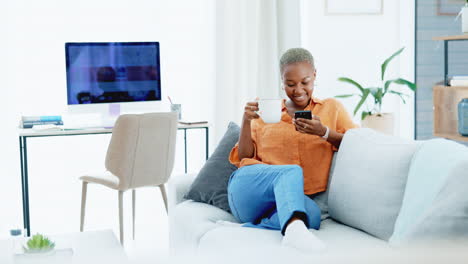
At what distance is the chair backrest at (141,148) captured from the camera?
130 inches

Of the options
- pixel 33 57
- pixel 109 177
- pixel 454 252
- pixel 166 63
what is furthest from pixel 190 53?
pixel 454 252

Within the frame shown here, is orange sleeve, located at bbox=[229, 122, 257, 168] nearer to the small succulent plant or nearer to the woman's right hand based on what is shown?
the woman's right hand

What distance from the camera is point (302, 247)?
5.86 ft

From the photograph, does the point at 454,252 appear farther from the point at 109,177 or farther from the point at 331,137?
the point at 109,177

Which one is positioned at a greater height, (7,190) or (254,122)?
(254,122)

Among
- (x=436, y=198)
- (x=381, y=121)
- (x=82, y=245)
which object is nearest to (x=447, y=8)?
(x=381, y=121)

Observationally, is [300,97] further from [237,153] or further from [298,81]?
[237,153]

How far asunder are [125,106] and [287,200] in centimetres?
215

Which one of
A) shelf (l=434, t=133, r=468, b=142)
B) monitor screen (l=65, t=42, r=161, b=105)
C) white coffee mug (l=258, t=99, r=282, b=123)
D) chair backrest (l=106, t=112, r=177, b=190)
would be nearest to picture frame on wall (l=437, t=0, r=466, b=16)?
shelf (l=434, t=133, r=468, b=142)

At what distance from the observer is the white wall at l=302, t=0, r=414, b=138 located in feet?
15.2

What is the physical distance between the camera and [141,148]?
11.1 feet

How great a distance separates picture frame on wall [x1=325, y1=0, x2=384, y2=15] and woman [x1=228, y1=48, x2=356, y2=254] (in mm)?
A: 2303

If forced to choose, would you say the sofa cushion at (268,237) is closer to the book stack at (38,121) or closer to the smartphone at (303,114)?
the smartphone at (303,114)

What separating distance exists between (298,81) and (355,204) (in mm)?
562
